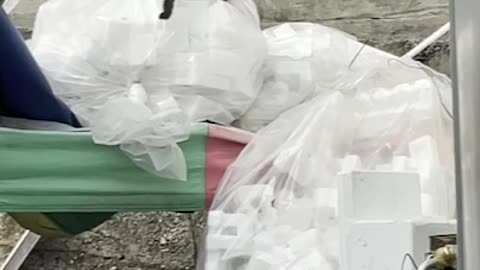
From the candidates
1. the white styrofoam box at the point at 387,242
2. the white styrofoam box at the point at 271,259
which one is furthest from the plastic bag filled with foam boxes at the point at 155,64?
the white styrofoam box at the point at 387,242

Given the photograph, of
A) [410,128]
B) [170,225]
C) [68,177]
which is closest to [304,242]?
[410,128]

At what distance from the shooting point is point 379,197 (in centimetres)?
81

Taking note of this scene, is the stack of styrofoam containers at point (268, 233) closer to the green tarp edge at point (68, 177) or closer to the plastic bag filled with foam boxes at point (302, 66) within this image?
the green tarp edge at point (68, 177)

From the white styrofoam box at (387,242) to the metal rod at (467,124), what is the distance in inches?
14.0

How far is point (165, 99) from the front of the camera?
1.24 metres

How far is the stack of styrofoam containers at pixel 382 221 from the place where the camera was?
2.47 ft

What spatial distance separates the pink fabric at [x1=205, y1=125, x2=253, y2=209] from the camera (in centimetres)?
119

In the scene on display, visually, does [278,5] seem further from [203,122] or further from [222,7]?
[203,122]

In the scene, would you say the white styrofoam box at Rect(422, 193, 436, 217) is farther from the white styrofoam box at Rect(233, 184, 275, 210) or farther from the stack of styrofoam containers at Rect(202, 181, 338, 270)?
the white styrofoam box at Rect(233, 184, 275, 210)

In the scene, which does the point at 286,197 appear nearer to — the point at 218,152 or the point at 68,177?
the point at 218,152

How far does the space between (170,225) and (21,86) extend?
933mm

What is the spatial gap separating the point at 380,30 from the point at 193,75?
2.93 ft

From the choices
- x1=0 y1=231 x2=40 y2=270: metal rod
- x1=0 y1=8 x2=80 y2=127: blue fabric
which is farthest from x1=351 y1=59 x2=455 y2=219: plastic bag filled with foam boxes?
x1=0 y1=231 x2=40 y2=270: metal rod

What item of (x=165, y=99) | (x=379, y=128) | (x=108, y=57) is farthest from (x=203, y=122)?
(x=379, y=128)
